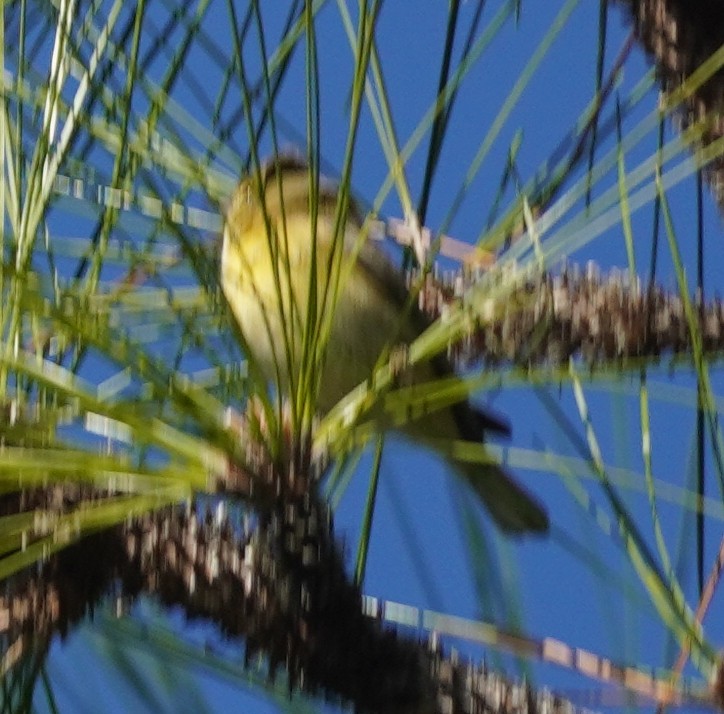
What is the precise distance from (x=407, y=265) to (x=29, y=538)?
0.40 meters

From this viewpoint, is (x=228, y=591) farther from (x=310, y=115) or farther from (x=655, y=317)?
(x=655, y=317)

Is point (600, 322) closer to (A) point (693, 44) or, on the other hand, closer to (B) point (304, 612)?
(A) point (693, 44)

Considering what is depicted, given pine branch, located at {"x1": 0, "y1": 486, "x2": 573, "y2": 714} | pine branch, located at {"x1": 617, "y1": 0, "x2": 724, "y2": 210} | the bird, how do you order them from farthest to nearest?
the bird
pine branch, located at {"x1": 617, "y1": 0, "x2": 724, "y2": 210}
pine branch, located at {"x1": 0, "y1": 486, "x2": 573, "y2": 714}

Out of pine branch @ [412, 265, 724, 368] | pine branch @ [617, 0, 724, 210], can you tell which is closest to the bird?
pine branch @ [412, 265, 724, 368]

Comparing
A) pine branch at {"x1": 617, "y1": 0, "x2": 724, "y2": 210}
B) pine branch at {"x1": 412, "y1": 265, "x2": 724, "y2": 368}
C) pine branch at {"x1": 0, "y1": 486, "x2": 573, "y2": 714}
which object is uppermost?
pine branch at {"x1": 617, "y1": 0, "x2": 724, "y2": 210}

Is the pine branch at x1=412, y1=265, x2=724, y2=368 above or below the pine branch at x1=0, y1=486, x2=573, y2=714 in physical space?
above

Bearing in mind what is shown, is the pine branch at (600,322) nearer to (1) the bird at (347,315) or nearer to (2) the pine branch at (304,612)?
(1) the bird at (347,315)

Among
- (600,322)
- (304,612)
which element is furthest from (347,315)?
(304,612)

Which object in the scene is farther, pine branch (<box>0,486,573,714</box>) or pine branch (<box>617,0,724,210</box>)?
pine branch (<box>617,0,724,210</box>)

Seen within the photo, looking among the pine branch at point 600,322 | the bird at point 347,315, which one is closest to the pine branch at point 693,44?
the pine branch at point 600,322

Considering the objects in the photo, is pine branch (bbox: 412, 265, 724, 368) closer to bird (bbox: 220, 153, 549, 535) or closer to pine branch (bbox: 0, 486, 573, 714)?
bird (bbox: 220, 153, 549, 535)

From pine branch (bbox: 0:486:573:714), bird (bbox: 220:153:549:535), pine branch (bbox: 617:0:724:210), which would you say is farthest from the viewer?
bird (bbox: 220:153:549:535)

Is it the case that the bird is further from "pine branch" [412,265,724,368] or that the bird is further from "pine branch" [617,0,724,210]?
"pine branch" [617,0,724,210]

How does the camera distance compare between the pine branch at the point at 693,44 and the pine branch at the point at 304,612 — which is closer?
the pine branch at the point at 304,612
